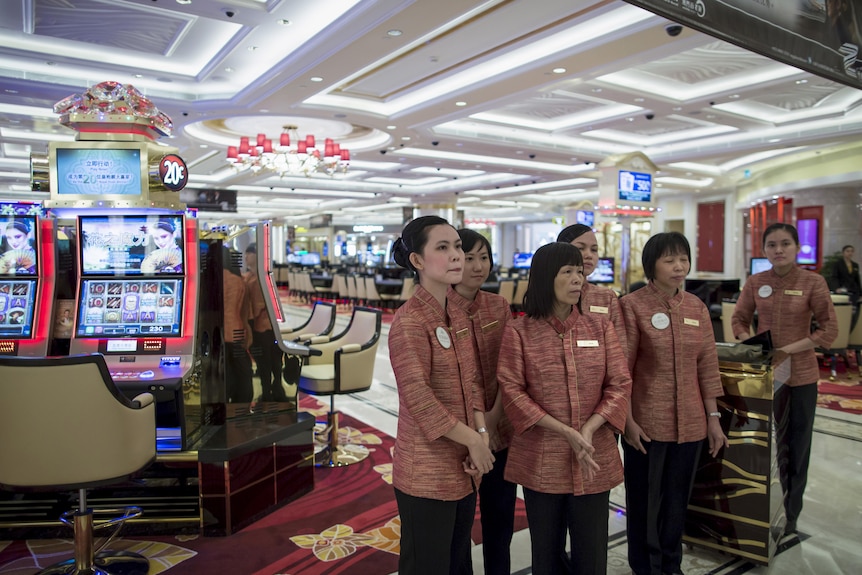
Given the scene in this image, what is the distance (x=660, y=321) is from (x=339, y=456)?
2414mm

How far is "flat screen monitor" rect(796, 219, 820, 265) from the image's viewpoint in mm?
10812

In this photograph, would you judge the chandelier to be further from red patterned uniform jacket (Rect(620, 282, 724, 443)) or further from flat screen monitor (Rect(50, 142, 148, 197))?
red patterned uniform jacket (Rect(620, 282, 724, 443))

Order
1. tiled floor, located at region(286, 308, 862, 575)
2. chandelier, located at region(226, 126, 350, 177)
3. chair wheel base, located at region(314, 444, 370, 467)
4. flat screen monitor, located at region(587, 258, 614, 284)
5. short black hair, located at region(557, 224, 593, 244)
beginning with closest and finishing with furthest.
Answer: short black hair, located at region(557, 224, 593, 244) → tiled floor, located at region(286, 308, 862, 575) → chair wheel base, located at region(314, 444, 370, 467) → chandelier, located at region(226, 126, 350, 177) → flat screen monitor, located at region(587, 258, 614, 284)

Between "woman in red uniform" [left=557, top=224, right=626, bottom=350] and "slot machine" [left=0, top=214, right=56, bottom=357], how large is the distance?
2.43 metres

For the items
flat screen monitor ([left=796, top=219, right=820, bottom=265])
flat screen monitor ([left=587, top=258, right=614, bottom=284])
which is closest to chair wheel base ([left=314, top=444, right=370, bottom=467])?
flat screen monitor ([left=587, top=258, right=614, bottom=284])

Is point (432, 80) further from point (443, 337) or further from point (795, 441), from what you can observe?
point (443, 337)

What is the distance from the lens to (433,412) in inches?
63.7

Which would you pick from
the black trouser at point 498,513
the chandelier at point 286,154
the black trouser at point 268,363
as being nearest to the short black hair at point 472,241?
the black trouser at point 498,513

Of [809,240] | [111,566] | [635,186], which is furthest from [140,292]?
[809,240]

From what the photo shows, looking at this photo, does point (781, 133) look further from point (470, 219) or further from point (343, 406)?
point (470, 219)

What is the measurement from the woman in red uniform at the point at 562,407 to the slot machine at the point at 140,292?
175cm

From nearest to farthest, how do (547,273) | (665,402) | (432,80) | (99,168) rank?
1. (547,273)
2. (665,402)
3. (99,168)
4. (432,80)

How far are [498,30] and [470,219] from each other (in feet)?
78.4

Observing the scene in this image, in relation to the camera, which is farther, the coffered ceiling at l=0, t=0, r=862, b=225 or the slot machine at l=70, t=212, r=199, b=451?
the coffered ceiling at l=0, t=0, r=862, b=225
